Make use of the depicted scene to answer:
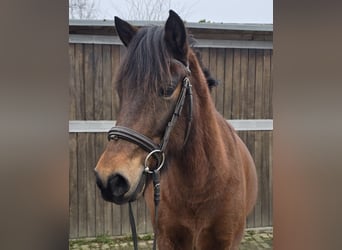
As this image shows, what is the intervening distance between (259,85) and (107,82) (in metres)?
0.66

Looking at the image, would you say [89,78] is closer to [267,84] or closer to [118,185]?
[267,84]

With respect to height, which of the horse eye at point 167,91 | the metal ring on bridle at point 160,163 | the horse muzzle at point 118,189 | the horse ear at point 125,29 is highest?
Result: the horse ear at point 125,29

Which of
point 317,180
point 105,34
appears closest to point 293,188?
point 317,180

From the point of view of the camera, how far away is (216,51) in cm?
136

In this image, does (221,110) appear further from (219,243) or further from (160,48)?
(160,48)

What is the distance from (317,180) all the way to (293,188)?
2.0 inches

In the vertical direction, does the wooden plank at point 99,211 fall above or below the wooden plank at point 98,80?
below

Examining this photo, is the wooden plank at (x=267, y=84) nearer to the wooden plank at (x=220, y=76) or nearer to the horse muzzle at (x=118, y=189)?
the wooden plank at (x=220, y=76)

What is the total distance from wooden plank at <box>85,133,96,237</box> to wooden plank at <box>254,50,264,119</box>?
0.71m

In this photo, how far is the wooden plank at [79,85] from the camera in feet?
4.23

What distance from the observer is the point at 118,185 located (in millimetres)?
619

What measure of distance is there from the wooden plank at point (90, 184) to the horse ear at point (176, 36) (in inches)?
27.6

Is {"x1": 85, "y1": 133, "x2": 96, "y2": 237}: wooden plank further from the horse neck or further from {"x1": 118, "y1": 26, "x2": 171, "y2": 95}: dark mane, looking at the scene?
{"x1": 118, "y1": 26, "x2": 171, "y2": 95}: dark mane

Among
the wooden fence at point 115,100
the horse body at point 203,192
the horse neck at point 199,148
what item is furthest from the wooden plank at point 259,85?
the horse neck at point 199,148
